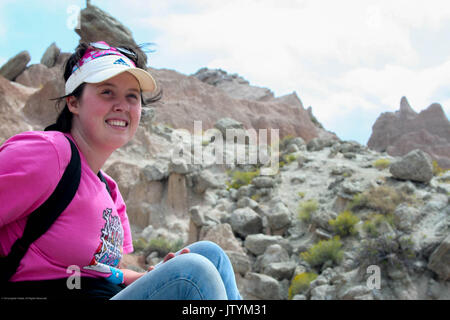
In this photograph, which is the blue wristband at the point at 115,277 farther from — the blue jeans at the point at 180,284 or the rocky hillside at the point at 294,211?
the rocky hillside at the point at 294,211

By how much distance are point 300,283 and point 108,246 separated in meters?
3.97

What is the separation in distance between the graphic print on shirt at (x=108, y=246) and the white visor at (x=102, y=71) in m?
0.54

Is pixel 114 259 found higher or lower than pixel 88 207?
lower

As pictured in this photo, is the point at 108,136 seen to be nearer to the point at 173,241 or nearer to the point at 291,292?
the point at 291,292

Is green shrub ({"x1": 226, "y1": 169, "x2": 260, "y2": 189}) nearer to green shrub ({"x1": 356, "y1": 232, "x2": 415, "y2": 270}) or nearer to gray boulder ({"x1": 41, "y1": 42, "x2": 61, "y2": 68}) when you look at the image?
green shrub ({"x1": 356, "y1": 232, "x2": 415, "y2": 270})

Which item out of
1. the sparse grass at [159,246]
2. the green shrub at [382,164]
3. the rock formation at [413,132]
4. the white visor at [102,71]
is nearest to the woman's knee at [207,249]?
the white visor at [102,71]

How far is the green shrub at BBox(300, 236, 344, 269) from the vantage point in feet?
18.2

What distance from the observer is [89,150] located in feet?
5.41

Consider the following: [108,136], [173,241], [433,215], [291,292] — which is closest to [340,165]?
[433,215]

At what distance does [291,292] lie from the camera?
5.01 m

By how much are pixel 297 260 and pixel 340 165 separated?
440cm

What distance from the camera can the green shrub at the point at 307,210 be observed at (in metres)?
7.26

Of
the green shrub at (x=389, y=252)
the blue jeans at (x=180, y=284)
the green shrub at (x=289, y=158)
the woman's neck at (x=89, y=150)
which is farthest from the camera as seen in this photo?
the green shrub at (x=289, y=158)

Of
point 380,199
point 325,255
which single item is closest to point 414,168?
point 380,199
